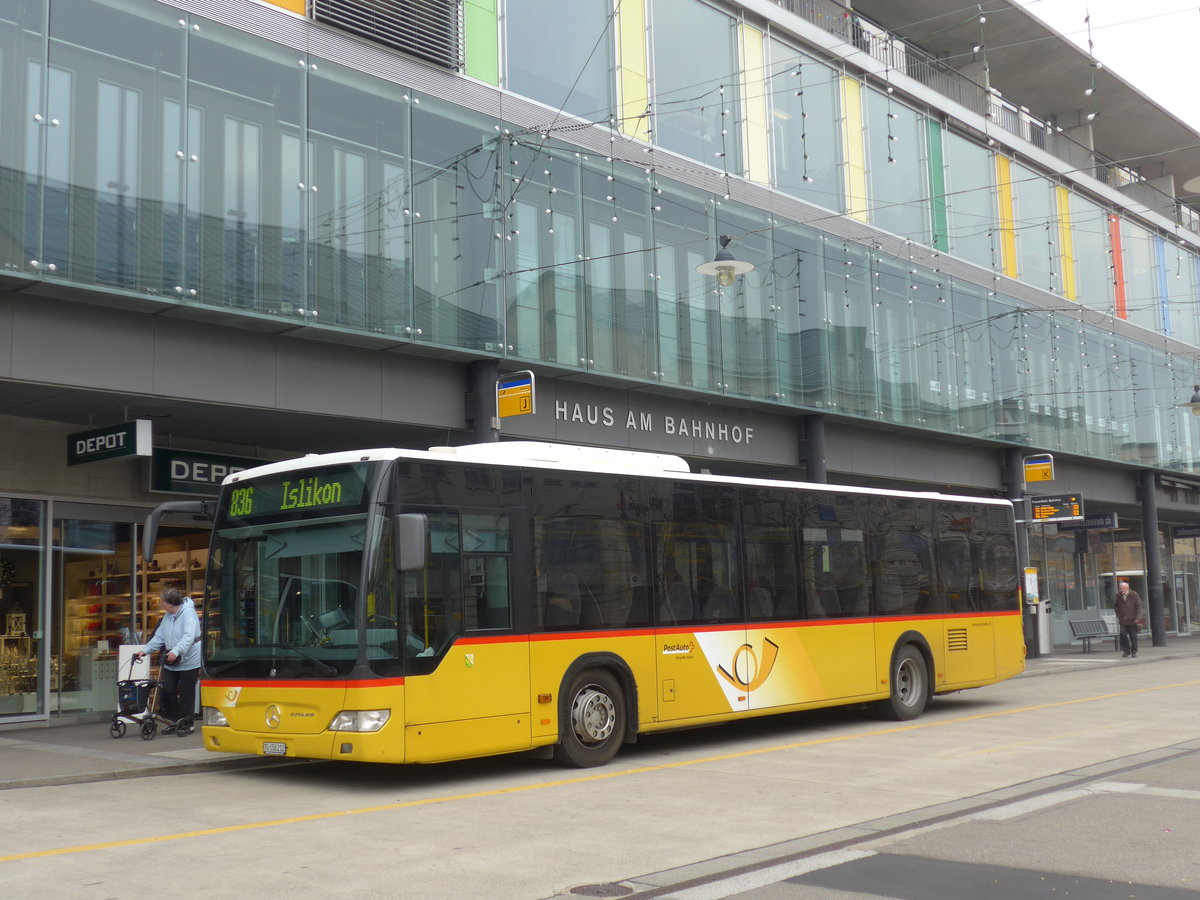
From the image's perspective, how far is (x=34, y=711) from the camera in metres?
17.2

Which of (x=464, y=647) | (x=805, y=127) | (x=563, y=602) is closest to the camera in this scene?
(x=464, y=647)

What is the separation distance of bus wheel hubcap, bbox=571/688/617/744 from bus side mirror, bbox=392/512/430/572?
265 cm

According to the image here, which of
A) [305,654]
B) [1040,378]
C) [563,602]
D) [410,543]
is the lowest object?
[305,654]

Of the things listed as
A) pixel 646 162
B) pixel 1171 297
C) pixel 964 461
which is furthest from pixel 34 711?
pixel 1171 297

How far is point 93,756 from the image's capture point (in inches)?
515

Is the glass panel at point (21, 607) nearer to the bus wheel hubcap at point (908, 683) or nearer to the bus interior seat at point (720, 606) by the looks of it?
the bus interior seat at point (720, 606)

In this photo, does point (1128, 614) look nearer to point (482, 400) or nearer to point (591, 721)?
point (482, 400)

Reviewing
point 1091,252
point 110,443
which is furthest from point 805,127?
point 110,443

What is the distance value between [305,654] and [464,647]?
4.51ft

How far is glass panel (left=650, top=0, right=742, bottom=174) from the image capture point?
23031mm

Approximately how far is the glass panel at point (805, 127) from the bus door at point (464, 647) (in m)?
16.1

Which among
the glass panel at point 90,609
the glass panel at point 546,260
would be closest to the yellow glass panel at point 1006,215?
the glass panel at point 546,260

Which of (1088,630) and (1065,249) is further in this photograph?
(1065,249)

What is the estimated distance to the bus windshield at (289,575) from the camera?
10656 millimetres
